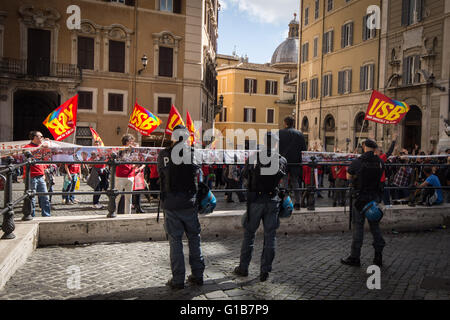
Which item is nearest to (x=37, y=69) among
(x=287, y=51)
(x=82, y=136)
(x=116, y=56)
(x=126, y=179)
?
(x=82, y=136)

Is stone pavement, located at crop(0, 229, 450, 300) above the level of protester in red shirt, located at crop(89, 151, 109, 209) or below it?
below

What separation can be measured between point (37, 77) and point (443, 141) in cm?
2193

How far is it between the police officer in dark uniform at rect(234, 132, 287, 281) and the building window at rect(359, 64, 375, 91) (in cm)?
2523

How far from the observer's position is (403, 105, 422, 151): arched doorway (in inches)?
950

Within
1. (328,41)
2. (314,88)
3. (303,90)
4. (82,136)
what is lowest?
(82,136)

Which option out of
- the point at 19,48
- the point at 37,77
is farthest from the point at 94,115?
the point at 19,48

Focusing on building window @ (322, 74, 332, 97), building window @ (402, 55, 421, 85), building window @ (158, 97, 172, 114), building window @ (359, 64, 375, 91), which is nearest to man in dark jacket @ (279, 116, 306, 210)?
building window @ (158, 97, 172, 114)

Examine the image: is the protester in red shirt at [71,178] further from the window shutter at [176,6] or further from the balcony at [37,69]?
the window shutter at [176,6]

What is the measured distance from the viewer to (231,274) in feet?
16.8

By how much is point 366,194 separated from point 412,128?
848 inches

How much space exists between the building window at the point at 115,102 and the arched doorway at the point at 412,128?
57.0 feet

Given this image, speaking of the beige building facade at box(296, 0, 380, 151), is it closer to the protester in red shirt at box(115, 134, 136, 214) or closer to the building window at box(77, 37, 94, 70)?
the building window at box(77, 37, 94, 70)

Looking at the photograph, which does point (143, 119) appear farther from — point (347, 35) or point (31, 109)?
point (347, 35)
